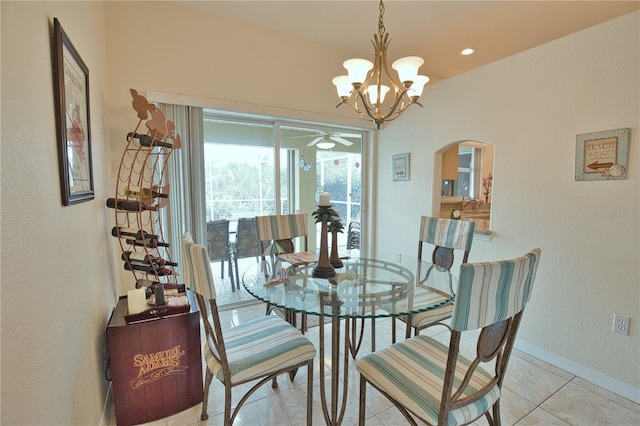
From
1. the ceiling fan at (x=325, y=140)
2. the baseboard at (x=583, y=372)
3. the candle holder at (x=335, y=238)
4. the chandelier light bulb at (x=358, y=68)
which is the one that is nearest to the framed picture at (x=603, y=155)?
the baseboard at (x=583, y=372)

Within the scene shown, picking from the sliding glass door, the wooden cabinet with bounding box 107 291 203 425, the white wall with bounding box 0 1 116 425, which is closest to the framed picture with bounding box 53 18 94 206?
the white wall with bounding box 0 1 116 425

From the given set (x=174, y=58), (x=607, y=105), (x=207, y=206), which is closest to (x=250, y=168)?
(x=207, y=206)

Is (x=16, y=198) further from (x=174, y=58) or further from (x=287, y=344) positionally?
(x=174, y=58)

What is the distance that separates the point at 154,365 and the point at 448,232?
217 centimetres

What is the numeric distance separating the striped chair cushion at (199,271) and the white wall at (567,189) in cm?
246

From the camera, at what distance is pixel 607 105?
6.32ft

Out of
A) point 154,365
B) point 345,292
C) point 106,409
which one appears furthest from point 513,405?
point 106,409

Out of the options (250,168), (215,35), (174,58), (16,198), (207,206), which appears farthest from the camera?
(250,168)

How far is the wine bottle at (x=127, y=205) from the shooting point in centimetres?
186

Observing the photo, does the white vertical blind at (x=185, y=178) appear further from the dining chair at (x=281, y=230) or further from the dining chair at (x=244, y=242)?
the dining chair at (x=281, y=230)

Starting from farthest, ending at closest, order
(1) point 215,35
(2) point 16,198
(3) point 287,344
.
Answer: (1) point 215,35 < (3) point 287,344 < (2) point 16,198

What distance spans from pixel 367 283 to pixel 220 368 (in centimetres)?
92

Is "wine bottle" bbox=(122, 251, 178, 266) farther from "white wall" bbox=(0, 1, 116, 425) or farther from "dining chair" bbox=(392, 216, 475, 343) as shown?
"dining chair" bbox=(392, 216, 475, 343)

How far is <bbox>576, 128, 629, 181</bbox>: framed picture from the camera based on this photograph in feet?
6.14
